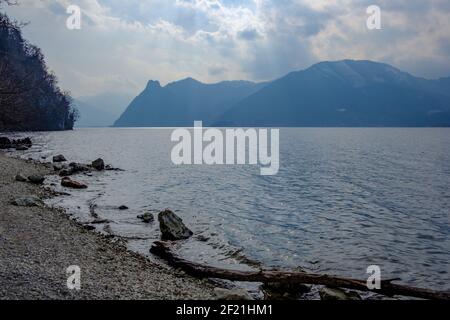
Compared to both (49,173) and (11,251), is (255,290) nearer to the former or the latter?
(11,251)

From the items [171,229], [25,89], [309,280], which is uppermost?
[25,89]

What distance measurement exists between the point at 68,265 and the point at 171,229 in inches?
320

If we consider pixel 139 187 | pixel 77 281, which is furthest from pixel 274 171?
pixel 77 281

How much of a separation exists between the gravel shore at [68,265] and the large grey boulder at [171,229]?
311 cm

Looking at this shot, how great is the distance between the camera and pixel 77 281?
11.3 metres

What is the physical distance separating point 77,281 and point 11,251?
4.15m

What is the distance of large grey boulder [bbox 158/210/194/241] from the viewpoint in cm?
2058

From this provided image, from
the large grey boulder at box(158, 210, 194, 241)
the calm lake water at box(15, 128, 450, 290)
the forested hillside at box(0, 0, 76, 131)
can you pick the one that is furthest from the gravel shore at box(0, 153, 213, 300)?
the forested hillside at box(0, 0, 76, 131)

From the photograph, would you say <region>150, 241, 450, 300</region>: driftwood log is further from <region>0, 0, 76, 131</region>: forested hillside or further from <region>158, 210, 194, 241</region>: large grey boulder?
<region>0, 0, 76, 131</region>: forested hillside

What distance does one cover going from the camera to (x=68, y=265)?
13148mm

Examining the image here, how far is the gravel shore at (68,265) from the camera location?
10.4 metres

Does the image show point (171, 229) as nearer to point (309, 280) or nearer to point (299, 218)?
point (309, 280)

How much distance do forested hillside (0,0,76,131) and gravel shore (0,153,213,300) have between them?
1420 centimetres

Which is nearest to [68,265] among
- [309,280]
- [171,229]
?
[171,229]
